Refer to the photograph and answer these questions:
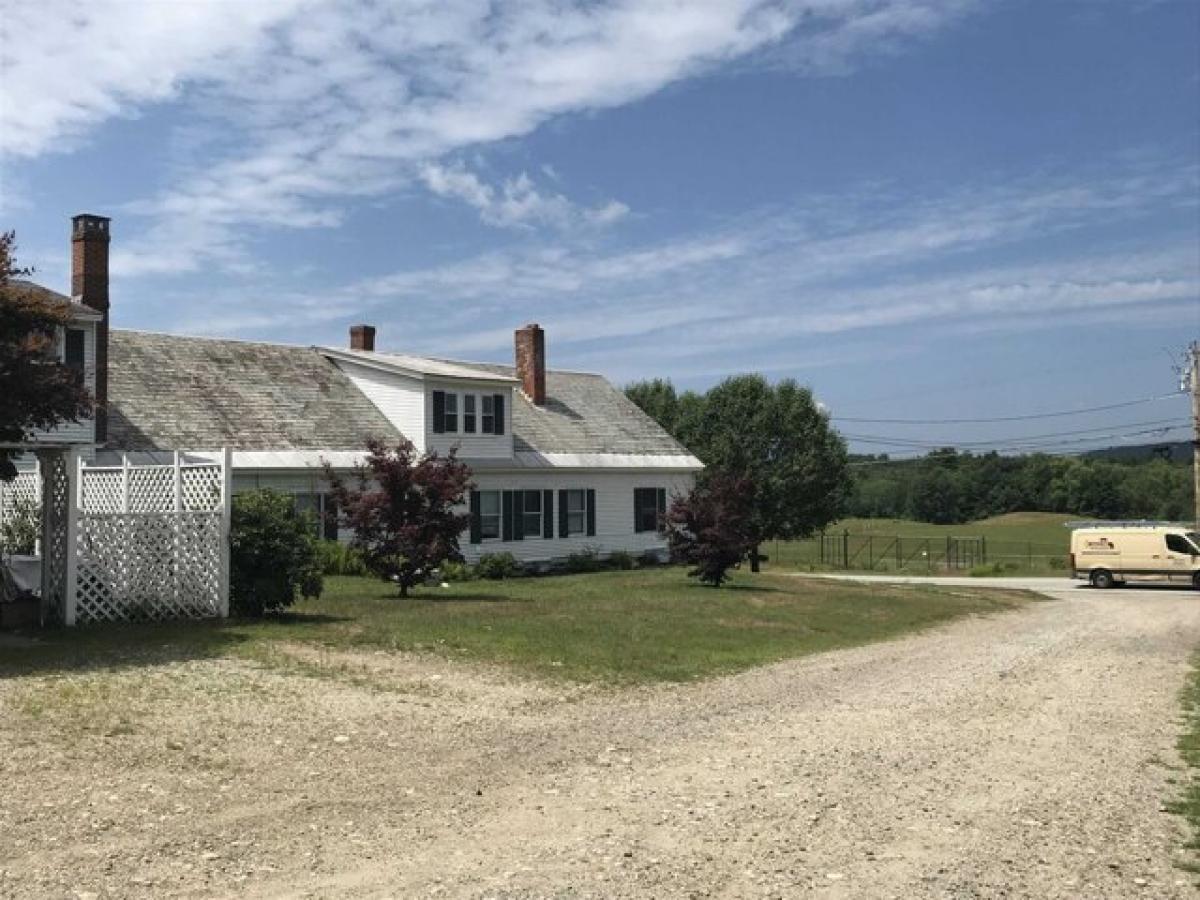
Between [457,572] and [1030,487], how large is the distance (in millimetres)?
82078

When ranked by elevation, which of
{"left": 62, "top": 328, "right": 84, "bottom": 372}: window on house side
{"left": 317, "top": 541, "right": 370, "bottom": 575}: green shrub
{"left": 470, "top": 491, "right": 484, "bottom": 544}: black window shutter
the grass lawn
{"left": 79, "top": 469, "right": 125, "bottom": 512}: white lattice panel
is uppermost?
{"left": 62, "top": 328, "right": 84, "bottom": 372}: window on house side

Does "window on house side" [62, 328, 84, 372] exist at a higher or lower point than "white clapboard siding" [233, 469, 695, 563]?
higher

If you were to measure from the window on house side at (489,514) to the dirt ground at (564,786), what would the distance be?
63.3ft

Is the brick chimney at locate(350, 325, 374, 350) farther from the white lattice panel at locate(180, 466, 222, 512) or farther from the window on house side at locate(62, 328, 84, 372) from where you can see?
the white lattice panel at locate(180, 466, 222, 512)

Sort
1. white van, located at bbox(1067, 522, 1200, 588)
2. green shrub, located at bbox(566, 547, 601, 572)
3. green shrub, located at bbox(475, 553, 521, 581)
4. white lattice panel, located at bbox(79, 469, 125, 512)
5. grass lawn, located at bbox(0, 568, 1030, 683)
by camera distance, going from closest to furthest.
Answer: grass lawn, located at bbox(0, 568, 1030, 683)
white lattice panel, located at bbox(79, 469, 125, 512)
green shrub, located at bbox(475, 553, 521, 581)
green shrub, located at bbox(566, 547, 601, 572)
white van, located at bbox(1067, 522, 1200, 588)

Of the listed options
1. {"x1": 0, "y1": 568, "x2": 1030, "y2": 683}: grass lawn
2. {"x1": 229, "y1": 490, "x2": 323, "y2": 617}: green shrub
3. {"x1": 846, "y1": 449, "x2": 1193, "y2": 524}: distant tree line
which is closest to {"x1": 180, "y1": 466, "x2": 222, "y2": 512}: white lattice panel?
{"x1": 229, "y1": 490, "x2": 323, "y2": 617}: green shrub

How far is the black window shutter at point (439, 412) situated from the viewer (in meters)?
32.1

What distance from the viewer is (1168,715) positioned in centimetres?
1177

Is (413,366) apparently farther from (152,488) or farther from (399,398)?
(152,488)

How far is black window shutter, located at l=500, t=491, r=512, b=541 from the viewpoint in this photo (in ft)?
109

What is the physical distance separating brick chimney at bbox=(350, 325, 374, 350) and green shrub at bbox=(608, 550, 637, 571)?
10594 millimetres

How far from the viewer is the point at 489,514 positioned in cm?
3300

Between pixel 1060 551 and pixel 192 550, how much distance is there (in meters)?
53.9

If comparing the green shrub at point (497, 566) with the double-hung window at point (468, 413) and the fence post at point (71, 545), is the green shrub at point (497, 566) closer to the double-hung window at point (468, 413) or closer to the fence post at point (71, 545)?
the double-hung window at point (468, 413)
